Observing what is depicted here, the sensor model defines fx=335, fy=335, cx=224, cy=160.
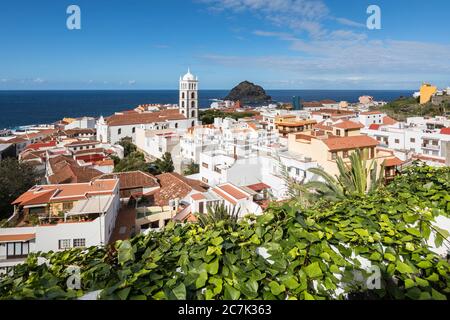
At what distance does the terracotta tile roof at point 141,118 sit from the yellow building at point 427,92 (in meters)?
48.7

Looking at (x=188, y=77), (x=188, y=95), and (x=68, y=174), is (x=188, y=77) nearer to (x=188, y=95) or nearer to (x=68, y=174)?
(x=188, y=95)

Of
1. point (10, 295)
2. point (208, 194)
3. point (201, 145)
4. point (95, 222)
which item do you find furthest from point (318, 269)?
point (201, 145)

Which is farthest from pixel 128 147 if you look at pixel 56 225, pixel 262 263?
pixel 262 263

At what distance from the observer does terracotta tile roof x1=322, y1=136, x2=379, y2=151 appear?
65.9ft

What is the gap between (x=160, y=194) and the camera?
2058 cm

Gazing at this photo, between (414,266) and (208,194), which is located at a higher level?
(414,266)

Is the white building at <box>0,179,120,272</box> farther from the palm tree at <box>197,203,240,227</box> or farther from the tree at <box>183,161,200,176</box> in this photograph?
the tree at <box>183,161,200,176</box>

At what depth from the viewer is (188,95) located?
5628cm

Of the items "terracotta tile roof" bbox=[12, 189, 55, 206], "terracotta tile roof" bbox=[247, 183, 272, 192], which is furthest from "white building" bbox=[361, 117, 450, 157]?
"terracotta tile roof" bbox=[12, 189, 55, 206]

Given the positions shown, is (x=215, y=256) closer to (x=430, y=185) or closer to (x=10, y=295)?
(x=10, y=295)

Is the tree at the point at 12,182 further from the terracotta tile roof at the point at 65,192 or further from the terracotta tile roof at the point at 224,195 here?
the terracotta tile roof at the point at 224,195

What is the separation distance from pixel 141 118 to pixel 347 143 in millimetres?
39229

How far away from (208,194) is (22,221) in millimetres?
8565
